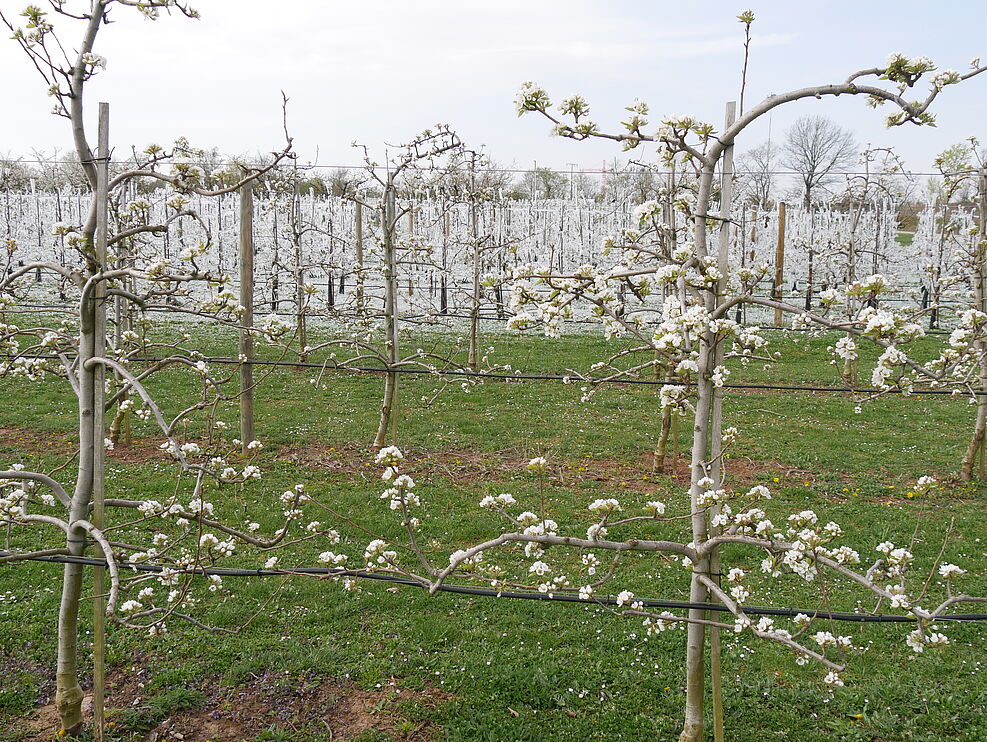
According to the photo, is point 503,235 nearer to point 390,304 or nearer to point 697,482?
point 390,304

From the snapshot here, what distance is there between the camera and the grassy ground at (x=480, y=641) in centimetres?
348

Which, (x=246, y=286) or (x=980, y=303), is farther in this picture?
(x=246, y=286)

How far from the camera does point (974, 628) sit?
436 cm

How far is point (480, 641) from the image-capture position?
4.15 meters

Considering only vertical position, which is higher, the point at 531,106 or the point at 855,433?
the point at 531,106

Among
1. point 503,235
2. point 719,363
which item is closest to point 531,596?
point 719,363

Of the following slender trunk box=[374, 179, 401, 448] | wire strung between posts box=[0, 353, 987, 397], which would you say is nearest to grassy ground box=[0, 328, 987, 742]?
slender trunk box=[374, 179, 401, 448]

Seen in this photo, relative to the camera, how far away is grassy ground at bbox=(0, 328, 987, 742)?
348 centimetres

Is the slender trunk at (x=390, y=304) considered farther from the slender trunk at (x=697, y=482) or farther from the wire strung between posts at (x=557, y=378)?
the slender trunk at (x=697, y=482)

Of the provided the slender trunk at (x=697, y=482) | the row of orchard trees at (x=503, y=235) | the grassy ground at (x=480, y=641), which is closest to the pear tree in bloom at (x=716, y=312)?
the slender trunk at (x=697, y=482)

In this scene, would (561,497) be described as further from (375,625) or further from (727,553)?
(375,625)

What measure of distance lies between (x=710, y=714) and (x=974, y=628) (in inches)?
72.4

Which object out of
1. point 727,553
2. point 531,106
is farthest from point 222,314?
point 727,553

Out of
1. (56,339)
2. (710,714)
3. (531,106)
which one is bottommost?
(710,714)
